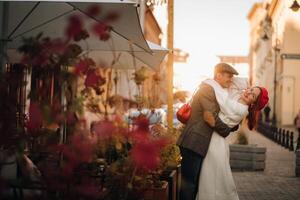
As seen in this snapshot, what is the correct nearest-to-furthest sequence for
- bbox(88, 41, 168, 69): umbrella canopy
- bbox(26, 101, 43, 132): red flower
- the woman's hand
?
bbox(26, 101, 43, 132): red flower, the woman's hand, bbox(88, 41, 168, 69): umbrella canopy

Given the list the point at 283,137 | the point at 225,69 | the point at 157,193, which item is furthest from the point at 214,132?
the point at 283,137

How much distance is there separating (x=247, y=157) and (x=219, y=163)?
7.38 meters

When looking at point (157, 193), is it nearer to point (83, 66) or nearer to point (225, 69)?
point (225, 69)

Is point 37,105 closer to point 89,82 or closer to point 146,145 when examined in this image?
point 89,82

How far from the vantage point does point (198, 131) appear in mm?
5621

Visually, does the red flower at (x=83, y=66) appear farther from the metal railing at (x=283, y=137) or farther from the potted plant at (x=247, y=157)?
the metal railing at (x=283, y=137)

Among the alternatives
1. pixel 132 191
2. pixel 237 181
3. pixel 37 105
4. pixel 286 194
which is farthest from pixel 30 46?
pixel 237 181

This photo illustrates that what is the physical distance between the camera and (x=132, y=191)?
3.78 m

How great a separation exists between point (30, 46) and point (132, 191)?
1.30 metres

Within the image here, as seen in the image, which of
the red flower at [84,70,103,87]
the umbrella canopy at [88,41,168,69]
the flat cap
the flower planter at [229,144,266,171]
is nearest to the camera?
the red flower at [84,70,103,87]

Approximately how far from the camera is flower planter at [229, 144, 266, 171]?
12688mm

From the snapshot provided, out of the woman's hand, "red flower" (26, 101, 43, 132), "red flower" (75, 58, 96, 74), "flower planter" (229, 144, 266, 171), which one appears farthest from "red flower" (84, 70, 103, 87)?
"flower planter" (229, 144, 266, 171)

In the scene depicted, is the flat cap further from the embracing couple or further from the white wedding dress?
the white wedding dress

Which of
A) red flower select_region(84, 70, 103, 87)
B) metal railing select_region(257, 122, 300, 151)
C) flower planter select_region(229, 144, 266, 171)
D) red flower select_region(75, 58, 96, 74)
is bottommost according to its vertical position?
metal railing select_region(257, 122, 300, 151)
